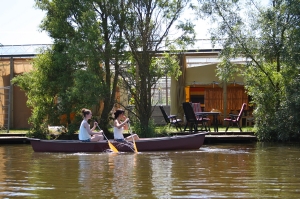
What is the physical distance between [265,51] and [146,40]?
3.85 meters

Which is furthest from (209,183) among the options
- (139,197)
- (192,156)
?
(192,156)

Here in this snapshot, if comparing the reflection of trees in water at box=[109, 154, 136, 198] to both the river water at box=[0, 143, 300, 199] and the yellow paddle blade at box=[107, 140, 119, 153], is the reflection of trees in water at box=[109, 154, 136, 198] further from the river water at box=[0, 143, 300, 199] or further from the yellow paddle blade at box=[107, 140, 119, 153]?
the yellow paddle blade at box=[107, 140, 119, 153]

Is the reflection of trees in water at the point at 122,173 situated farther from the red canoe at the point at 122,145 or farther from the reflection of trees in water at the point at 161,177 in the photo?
the red canoe at the point at 122,145

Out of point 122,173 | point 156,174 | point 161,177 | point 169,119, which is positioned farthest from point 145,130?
point 161,177

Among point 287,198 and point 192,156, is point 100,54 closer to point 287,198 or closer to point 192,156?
point 192,156

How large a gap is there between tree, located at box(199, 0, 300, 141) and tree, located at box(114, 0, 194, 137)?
3.94 ft

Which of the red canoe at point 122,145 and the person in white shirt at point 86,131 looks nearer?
the red canoe at point 122,145

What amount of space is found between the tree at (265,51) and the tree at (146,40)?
1200 mm

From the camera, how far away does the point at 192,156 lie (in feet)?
51.1

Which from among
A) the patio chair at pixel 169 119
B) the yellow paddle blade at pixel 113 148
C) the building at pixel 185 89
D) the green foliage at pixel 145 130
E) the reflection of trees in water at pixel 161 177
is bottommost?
the reflection of trees in water at pixel 161 177

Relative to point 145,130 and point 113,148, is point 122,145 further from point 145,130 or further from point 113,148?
point 145,130

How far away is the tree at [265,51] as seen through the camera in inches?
792

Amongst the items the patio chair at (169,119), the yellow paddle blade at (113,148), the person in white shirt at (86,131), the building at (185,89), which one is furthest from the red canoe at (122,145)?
the building at (185,89)

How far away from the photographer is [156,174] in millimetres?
11797
